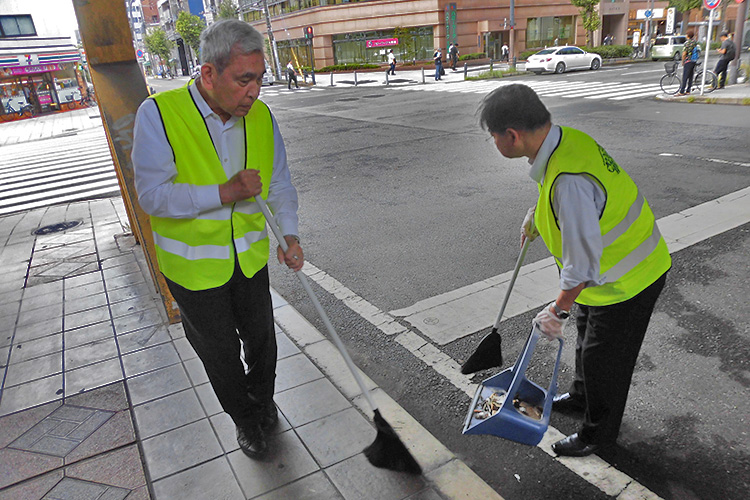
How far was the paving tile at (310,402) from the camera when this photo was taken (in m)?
2.89

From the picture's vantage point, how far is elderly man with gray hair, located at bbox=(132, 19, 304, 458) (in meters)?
2.01

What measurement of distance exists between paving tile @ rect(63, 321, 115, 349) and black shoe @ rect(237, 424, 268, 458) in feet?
6.26

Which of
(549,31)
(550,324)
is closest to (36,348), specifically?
(550,324)

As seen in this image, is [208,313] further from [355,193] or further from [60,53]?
[60,53]

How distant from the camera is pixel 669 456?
2480 millimetres

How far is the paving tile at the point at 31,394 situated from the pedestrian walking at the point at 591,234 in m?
3.04

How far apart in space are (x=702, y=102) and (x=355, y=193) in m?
11.2

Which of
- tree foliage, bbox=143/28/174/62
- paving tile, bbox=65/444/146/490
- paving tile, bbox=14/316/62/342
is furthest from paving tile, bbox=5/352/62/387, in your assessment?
tree foliage, bbox=143/28/174/62

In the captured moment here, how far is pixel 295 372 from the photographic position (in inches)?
130

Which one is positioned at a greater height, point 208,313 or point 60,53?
point 60,53

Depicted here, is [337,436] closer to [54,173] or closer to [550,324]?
[550,324]

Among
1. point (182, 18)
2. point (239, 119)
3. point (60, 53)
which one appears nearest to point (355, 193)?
point (239, 119)

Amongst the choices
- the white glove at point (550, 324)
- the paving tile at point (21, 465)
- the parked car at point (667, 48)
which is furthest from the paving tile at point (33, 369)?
the parked car at point (667, 48)

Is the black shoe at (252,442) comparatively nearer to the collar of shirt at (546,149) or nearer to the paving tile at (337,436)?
the paving tile at (337,436)
